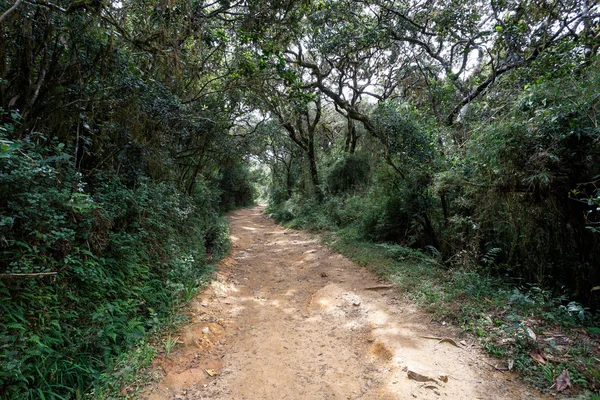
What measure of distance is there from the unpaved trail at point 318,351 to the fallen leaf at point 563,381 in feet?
0.74

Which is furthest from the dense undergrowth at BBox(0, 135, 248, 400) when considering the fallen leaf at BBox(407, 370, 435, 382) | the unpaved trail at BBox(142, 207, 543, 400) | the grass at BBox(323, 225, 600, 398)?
the grass at BBox(323, 225, 600, 398)

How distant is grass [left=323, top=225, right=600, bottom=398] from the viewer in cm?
276

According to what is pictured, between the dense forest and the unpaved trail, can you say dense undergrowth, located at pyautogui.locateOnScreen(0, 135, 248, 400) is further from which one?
the unpaved trail

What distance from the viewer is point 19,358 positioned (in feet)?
7.60

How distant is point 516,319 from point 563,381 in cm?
98

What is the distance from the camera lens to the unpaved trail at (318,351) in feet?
9.32

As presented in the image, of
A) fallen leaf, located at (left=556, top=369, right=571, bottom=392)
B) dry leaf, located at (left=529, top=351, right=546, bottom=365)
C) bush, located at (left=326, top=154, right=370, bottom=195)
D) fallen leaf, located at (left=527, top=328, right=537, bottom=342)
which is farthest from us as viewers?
bush, located at (left=326, top=154, right=370, bottom=195)

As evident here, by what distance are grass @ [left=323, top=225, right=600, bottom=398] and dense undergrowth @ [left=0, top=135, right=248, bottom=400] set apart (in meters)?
4.13

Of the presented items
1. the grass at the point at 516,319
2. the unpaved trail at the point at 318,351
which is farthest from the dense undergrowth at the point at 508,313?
the unpaved trail at the point at 318,351

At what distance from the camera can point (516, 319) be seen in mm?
3512

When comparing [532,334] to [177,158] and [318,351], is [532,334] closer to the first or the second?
[318,351]

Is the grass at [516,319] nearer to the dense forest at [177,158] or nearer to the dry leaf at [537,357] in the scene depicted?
the dry leaf at [537,357]

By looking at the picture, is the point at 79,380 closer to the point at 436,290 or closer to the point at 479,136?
the point at 436,290

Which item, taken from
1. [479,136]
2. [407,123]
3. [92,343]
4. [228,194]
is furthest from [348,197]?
[228,194]
